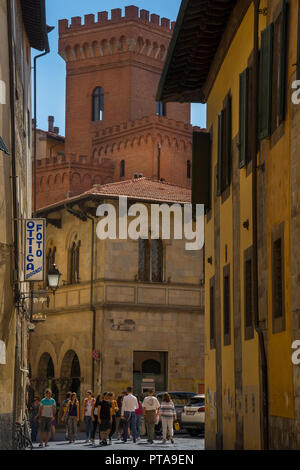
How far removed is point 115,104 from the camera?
6259 cm

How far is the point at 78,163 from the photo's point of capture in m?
59.4

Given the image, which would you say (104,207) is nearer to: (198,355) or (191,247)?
(191,247)

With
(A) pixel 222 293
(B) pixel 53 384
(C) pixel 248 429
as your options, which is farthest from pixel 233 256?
(B) pixel 53 384

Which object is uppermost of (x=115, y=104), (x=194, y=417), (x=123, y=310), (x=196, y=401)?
(x=115, y=104)

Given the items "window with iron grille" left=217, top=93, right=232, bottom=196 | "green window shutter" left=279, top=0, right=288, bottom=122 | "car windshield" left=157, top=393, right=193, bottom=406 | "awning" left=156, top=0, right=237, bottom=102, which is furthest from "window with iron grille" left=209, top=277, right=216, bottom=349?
"car windshield" left=157, top=393, right=193, bottom=406

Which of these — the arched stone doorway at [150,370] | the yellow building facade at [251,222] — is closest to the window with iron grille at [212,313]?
the yellow building facade at [251,222]

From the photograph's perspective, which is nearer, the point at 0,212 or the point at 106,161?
the point at 0,212

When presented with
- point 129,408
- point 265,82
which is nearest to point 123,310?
point 129,408

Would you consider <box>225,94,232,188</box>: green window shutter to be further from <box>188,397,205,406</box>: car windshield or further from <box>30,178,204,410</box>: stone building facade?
<box>30,178,204,410</box>: stone building facade

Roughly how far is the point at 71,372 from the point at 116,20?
105 feet

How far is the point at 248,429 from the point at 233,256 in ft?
11.5

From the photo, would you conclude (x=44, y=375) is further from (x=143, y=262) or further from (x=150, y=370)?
(x=143, y=262)

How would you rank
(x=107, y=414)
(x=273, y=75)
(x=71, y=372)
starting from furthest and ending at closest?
(x=71, y=372) < (x=107, y=414) < (x=273, y=75)

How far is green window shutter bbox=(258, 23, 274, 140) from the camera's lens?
1476cm
